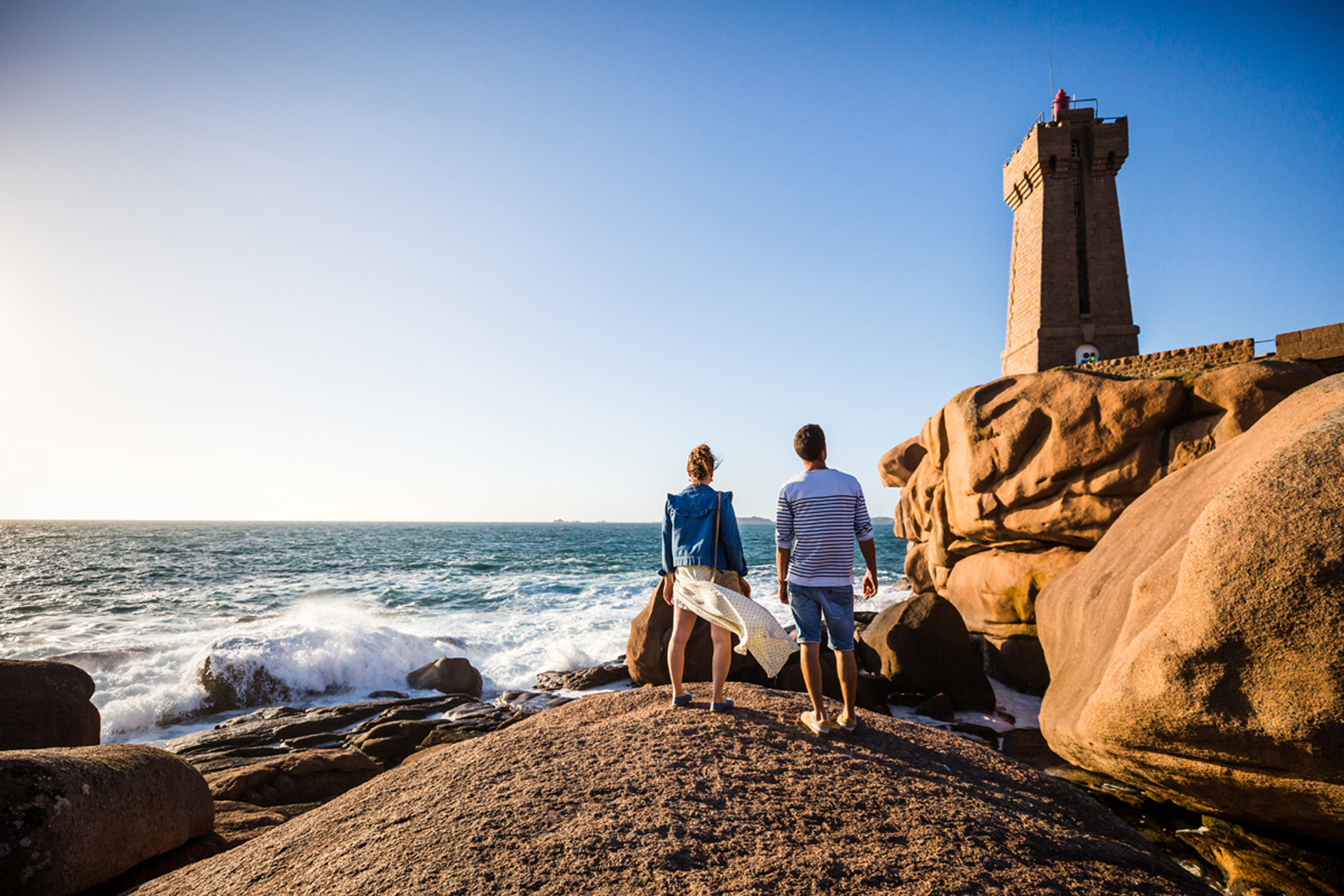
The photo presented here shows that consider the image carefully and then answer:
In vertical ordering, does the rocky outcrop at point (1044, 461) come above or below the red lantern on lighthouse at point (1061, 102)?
below

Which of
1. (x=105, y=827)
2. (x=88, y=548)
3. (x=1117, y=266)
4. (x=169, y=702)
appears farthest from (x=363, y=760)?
(x=88, y=548)

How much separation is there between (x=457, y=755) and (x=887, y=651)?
6752 mm

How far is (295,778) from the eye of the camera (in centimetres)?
571

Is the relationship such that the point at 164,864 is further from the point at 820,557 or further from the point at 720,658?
the point at 820,557

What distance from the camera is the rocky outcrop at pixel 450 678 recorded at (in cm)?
1035

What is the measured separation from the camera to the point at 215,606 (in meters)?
17.9

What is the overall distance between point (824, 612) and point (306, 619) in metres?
16.0

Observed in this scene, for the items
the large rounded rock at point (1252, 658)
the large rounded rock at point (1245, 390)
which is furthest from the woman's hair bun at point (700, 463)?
the large rounded rock at point (1245, 390)

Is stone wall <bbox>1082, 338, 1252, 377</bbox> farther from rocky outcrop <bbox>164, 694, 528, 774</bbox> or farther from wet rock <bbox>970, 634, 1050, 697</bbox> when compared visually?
rocky outcrop <bbox>164, 694, 528, 774</bbox>

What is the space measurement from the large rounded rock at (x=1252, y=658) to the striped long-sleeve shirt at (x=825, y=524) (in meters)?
1.70

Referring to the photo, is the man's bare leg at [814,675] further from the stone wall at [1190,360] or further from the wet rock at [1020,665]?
the stone wall at [1190,360]

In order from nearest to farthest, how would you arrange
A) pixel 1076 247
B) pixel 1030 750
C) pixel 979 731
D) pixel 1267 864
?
pixel 1267 864
pixel 1030 750
pixel 979 731
pixel 1076 247

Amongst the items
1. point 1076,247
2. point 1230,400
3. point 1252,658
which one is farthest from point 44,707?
point 1076,247

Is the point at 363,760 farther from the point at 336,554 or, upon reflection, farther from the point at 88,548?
the point at 88,548
